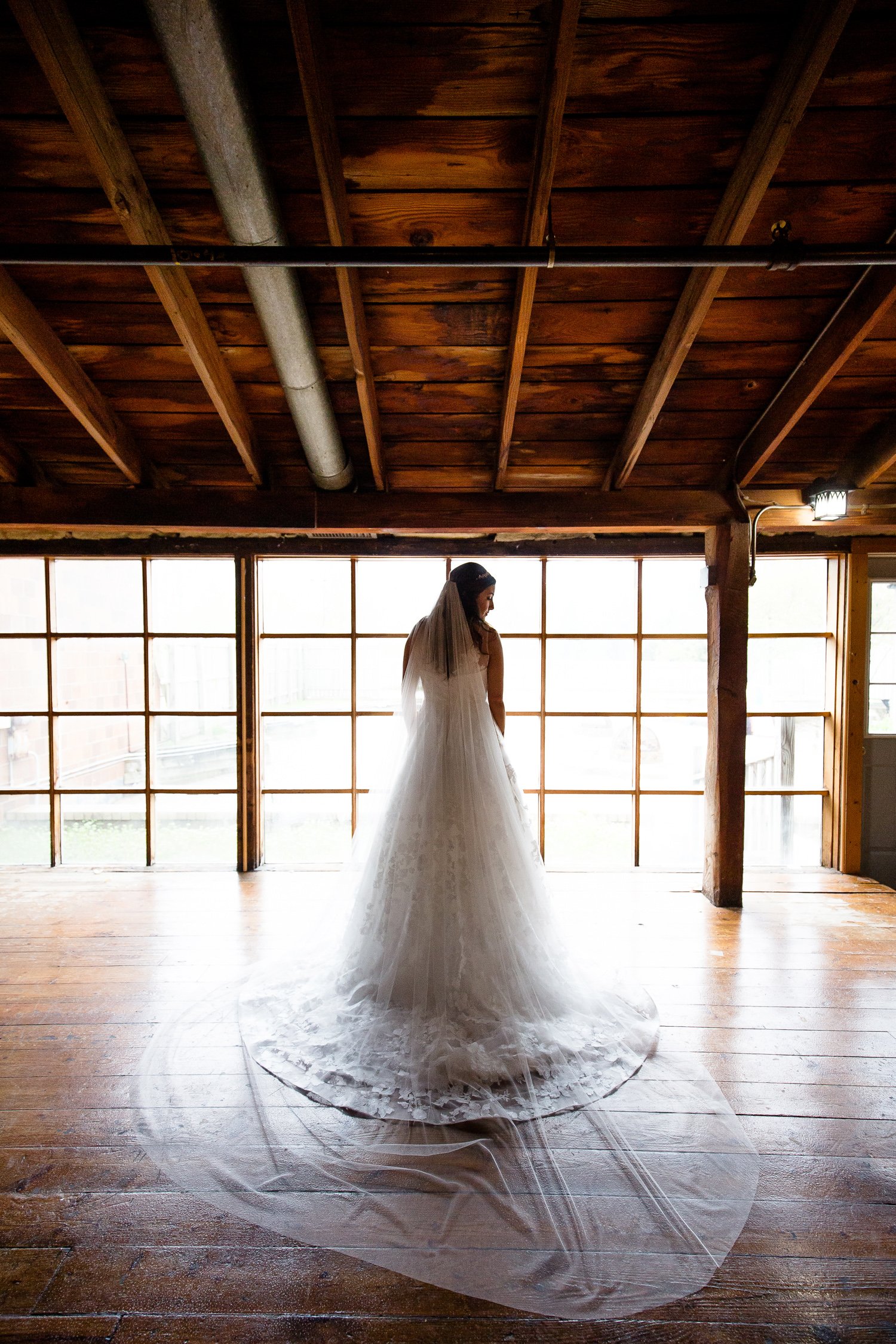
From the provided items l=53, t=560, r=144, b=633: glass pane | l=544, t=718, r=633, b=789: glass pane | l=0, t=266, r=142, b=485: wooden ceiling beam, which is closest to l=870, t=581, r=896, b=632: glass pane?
l=544, t=718, r=633, b=789: glass pane

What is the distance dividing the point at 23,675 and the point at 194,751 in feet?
4.43

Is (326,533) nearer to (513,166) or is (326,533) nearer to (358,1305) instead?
(513,166)

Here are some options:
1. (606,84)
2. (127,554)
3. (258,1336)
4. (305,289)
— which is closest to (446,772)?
(258,1336)

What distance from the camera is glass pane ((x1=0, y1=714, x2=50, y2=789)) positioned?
14.4 ft

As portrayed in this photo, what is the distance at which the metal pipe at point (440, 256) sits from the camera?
1969 mm

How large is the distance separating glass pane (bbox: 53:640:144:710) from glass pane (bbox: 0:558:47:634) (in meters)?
0.25

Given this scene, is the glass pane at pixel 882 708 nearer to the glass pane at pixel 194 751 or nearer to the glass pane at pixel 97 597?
the glass pane at pixel 194 751

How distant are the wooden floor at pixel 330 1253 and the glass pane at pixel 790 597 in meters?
1.85

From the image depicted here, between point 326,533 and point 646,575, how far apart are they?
2.17 m

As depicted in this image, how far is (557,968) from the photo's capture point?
234 cm

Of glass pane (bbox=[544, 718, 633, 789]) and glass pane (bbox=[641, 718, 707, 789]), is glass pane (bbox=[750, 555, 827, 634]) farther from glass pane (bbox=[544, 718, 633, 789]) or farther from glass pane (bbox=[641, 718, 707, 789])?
glass pane (bbox=[544, 718, 633, 789])

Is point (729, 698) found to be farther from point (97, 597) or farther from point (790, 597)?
point (97, 597)

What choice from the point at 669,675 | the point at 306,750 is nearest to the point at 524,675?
the point at 669,675

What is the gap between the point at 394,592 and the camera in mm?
4375
